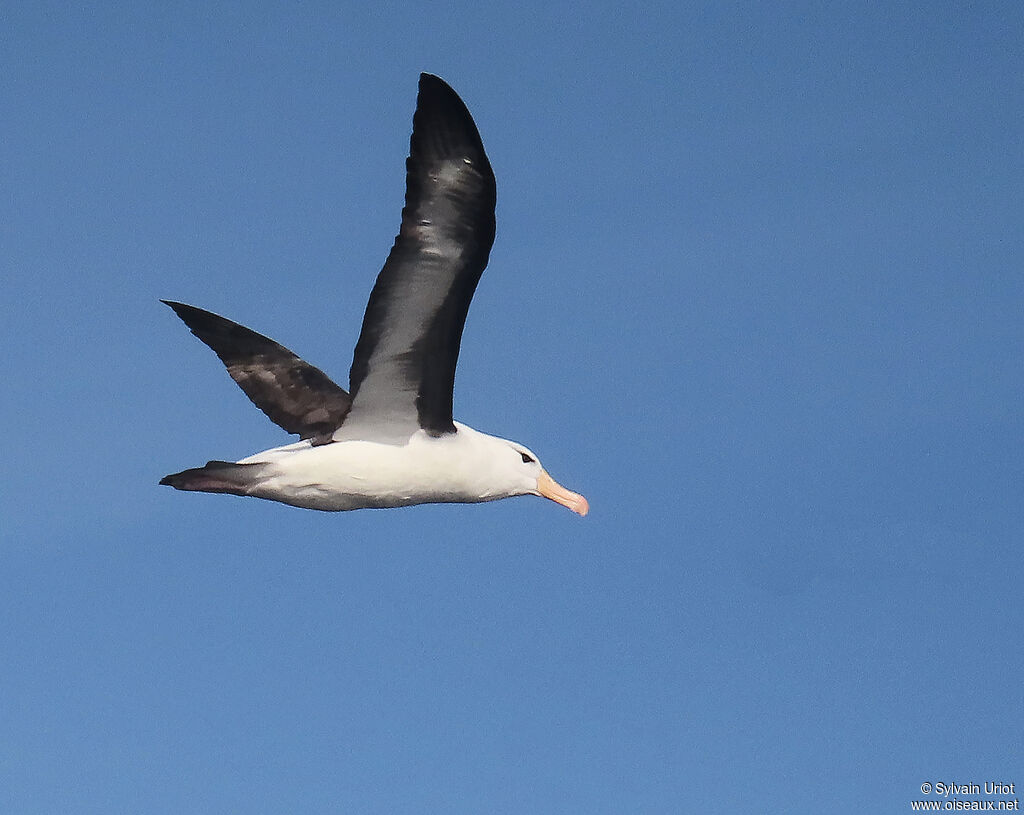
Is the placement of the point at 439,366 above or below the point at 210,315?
below

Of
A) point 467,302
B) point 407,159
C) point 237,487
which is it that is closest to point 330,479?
point 237,487

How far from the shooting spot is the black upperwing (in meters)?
10.5

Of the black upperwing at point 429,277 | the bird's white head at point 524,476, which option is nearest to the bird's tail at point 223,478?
the black upperwing at point 429,277

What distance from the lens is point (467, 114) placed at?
34.2 feet

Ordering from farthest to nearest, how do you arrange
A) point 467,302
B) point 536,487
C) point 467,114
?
1. point 536,487
2. point 467,302
3. point 467,114

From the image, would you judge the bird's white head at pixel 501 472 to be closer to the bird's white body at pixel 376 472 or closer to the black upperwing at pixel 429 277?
the bird's white body at pixel 376 472

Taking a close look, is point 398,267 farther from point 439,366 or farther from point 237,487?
point 237,487

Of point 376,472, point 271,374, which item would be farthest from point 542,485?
point 271,374

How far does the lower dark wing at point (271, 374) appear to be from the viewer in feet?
42.2

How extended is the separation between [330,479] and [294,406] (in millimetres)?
1484

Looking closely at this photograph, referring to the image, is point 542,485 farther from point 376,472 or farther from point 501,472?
point 376,472

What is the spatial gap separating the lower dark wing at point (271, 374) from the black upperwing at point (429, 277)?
1054 millimetres

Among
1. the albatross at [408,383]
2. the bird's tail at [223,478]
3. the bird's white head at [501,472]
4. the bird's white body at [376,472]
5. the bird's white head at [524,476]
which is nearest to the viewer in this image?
the albatross at [408,383]

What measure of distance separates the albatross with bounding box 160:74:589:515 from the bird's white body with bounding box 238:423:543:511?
0.04 ft
